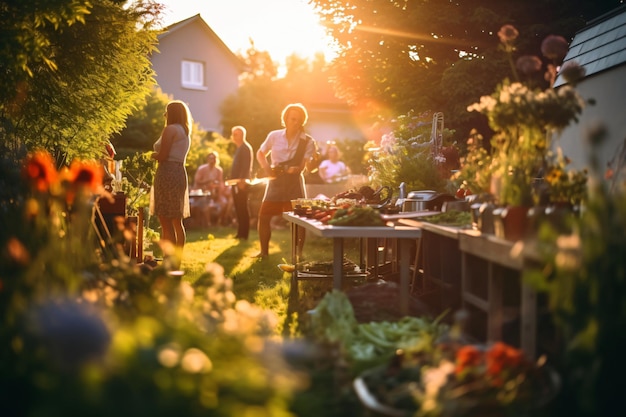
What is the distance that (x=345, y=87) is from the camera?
18.8 metres

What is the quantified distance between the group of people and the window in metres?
19.9

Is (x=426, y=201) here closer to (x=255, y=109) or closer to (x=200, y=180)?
(x=200, y=180)

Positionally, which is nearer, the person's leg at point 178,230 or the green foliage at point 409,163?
the person's leg at point 178,230

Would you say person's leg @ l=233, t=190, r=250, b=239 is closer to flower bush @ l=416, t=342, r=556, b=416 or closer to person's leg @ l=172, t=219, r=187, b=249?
person's leg @ l=172, t=219, r=187, b=249

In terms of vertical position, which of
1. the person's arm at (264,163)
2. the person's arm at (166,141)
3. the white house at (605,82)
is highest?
the white house at (605,82)

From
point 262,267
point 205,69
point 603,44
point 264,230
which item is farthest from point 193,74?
point 603,44

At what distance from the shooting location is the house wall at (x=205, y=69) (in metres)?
31.8

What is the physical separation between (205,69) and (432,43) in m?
17.6

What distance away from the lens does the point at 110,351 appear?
7.27 ft

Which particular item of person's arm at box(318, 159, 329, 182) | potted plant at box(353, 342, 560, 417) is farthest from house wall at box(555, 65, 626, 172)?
person's arm at box(318, 159, 329, 182)

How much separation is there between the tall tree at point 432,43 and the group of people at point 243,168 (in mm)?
4961

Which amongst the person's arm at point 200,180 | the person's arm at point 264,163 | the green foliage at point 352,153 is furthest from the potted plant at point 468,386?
the green foliage at point 352,153

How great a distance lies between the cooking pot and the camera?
22.7 ft

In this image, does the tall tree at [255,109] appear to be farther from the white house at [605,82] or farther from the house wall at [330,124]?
the white house at [605,82]
